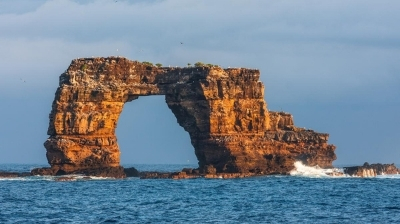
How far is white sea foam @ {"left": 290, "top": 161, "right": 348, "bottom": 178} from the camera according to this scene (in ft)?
334

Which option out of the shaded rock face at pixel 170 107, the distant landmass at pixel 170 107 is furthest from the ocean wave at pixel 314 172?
the distant landmass at pixel 170 107

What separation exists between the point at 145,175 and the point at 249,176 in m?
10.8

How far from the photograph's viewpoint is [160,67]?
96.0 meters

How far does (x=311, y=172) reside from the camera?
347 feet

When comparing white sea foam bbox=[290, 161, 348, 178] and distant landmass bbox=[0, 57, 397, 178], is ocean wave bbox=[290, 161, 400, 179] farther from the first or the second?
distant landmass bbox=[0, 57, 397, 178]

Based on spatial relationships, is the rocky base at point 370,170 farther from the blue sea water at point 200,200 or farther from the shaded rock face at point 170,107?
the shaded rock face at point 170,107

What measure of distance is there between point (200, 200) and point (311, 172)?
39.1 metres

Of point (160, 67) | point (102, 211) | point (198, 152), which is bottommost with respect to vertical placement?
point (102, 211)

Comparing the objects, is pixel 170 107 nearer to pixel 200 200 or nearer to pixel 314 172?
pixel 314 172

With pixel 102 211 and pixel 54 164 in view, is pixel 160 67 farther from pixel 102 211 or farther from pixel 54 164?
pixel 102 211

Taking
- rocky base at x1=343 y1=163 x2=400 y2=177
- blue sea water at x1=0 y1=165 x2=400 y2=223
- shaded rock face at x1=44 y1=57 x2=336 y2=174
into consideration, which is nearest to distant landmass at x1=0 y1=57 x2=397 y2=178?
shaded rock face at x1=44 y1=57 x2=336 y2=174

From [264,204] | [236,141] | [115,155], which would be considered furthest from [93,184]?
[264,204]

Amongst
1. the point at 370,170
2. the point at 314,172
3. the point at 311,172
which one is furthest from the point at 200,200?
the point at 370,170

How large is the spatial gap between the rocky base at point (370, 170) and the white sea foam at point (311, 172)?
1176mm
